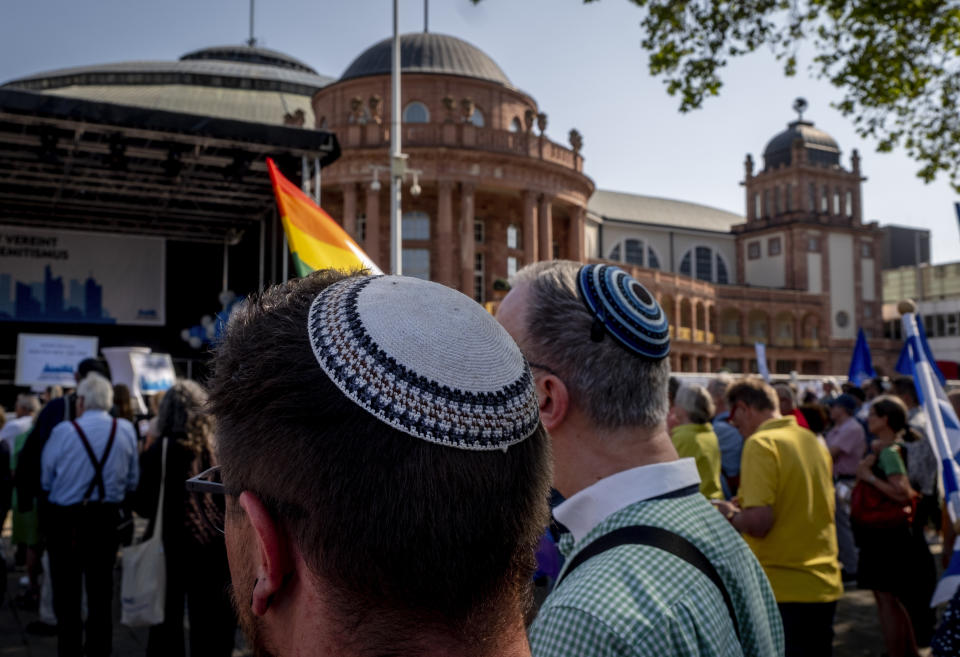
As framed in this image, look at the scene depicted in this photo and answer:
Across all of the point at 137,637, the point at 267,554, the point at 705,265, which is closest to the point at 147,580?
the point at 137,637

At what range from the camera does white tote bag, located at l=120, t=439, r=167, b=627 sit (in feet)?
17.5

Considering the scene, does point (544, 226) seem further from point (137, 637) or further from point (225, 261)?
point (137, 637)

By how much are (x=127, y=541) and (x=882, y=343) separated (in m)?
69.4

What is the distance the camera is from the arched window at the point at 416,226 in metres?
39.2

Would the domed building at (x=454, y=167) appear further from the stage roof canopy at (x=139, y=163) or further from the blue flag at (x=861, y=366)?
the blue flag at (x=861, y=366)

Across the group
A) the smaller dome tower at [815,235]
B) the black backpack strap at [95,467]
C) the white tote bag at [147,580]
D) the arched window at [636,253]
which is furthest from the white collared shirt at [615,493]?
the smaller dome tower at [815,235]

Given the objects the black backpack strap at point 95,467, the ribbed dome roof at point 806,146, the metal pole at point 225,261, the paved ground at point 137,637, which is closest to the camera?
the black backpack strap at point 95,467

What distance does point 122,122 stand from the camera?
14.0 meters

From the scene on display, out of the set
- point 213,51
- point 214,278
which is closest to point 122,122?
point 214,278

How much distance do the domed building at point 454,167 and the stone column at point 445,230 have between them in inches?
1.8

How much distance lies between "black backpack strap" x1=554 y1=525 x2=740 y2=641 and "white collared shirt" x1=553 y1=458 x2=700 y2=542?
0.11 m

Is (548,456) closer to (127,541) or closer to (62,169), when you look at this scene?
(127,541)

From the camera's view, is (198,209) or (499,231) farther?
(499,231)

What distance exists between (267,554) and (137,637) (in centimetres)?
690
